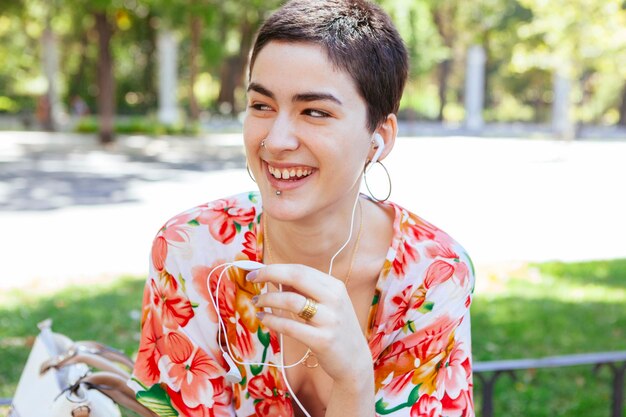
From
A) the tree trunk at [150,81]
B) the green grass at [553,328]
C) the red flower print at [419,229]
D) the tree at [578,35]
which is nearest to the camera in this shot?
the red flower print at [419,229]

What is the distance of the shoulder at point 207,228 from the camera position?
2.12m

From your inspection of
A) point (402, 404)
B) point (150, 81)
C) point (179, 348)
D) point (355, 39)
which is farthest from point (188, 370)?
point (150, 81)

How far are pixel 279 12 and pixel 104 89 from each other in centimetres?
2179

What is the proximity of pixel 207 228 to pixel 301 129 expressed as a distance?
0.50 metres

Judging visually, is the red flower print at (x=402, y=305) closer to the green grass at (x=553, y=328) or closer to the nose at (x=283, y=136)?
the nose at (x=283, y=136)

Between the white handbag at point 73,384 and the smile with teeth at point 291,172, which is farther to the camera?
the white handbag at point 73,384

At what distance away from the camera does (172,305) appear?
2.08 meters

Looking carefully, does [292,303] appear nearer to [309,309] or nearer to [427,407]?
[309,309]

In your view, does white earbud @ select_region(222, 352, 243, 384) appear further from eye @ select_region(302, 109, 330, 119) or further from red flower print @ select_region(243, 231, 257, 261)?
eye @ select_region(302, 109, 330, 119)

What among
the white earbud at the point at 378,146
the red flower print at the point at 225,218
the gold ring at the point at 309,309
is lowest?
the gold ring at the point at 309,309

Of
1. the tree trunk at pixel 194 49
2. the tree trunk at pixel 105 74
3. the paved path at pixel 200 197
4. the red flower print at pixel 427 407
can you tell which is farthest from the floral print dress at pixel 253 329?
the tree trunk at pixel 194 49

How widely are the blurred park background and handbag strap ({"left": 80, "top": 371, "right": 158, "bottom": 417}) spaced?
46.8 inches

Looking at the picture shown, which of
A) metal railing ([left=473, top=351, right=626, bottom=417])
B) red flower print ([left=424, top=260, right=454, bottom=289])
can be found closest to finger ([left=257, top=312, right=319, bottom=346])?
red flower print ([left=424, top=260, right=454, bottom=289])

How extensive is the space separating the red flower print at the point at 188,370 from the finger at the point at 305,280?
534 mm
